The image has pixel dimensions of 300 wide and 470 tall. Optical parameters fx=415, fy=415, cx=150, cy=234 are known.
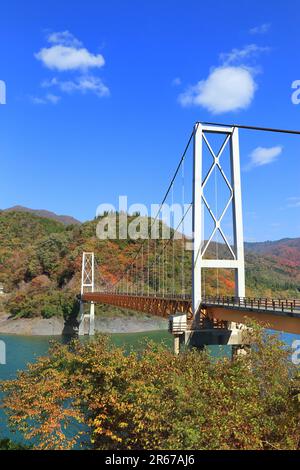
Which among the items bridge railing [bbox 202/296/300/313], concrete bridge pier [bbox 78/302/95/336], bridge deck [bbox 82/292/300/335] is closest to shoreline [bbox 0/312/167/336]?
concrete bridge pier [bbox 78/302/95/336]

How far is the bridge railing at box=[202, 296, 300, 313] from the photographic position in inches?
634

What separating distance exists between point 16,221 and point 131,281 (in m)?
67.4

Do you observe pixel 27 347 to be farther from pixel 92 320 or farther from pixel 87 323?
pixel 87 323

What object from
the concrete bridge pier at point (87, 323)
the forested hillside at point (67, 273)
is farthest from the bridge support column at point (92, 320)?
the forested hillside at point (67, 273)

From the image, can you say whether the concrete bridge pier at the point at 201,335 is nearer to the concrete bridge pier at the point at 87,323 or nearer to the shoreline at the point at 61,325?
the shoreline at the point at 61,325

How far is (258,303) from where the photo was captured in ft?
58.2

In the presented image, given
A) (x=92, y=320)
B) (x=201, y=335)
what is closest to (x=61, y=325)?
(x=92, y=320)

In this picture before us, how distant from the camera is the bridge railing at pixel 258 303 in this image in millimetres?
16094

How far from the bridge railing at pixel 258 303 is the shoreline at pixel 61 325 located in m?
40.3

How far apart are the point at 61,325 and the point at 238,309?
4690 cm
